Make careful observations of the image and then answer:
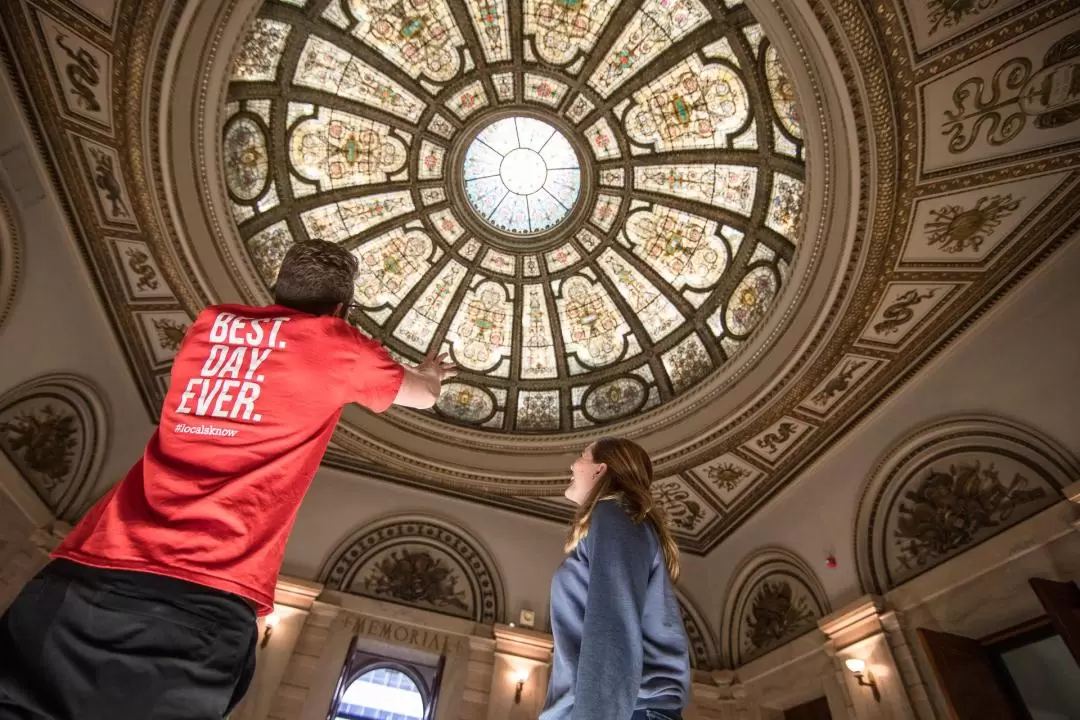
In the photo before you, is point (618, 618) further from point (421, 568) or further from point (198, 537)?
point (421, 568)

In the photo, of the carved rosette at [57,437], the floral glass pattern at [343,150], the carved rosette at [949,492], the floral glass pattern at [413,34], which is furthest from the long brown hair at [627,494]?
the floral glass pattern at [343,150]

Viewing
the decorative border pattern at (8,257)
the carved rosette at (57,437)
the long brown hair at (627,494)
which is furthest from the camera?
the carved rosette at (57,437)

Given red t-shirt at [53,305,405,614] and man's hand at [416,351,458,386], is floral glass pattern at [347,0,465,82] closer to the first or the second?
man's hand at [416,351,458,386]

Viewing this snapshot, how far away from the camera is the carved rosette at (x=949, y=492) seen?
6715 mm

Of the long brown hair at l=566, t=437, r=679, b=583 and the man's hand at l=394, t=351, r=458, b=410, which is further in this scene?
the man's hand at l=394, t=351, r=458, b=410

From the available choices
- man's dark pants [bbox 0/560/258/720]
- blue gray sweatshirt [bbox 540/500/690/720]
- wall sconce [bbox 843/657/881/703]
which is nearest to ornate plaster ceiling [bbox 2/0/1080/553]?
wall sconce [bbox 843/657/881/703]

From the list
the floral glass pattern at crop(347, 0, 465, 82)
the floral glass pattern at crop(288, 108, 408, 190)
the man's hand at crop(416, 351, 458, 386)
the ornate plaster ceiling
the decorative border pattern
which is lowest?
the man's hand at crop(416, 351, 458, 386)

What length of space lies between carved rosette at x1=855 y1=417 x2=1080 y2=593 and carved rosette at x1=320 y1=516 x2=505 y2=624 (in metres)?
6.49

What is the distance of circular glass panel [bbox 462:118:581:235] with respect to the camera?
1093cm

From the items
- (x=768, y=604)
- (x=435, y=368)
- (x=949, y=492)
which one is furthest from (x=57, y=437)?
(x=949, y=492)

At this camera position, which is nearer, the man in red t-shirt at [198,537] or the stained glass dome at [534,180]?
the man in red t-shirt at [198,537]

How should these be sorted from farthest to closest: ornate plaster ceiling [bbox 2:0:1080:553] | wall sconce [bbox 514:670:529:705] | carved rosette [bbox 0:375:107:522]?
wall sconce [bbox 514:670:529:705], carved rosette [bbox 0:375:107:522], ornate plaster ceiling [bbox 2:0:1080:553]

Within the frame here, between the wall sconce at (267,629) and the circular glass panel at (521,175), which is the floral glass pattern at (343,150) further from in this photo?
the wall sconce at (267,629)

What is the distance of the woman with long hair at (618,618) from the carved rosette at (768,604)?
862 cm
